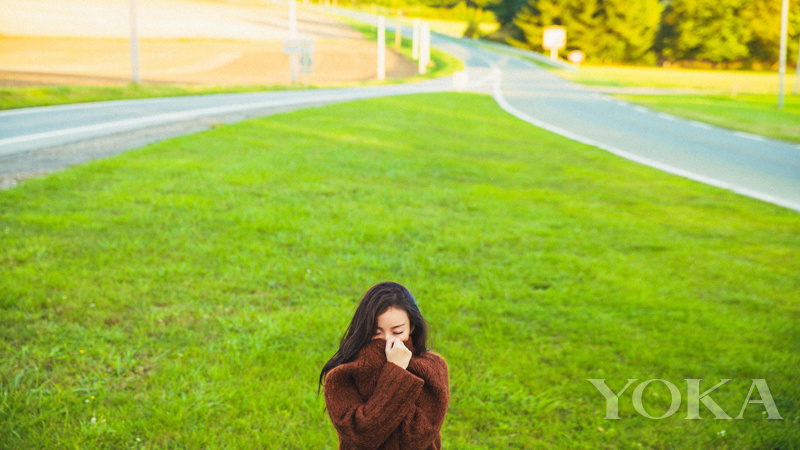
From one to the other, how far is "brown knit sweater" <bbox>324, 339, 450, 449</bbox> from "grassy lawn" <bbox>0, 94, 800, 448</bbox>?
0.68 meters

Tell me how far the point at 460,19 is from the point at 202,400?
107 metres

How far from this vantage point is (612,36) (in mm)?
76312

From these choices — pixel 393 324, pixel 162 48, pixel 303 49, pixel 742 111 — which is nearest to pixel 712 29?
pixel 742 111

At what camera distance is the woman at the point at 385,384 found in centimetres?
177

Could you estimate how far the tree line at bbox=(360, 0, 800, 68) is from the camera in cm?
7261

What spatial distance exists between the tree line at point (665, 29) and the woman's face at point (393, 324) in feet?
268

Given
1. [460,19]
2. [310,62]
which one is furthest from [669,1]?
[310,62]

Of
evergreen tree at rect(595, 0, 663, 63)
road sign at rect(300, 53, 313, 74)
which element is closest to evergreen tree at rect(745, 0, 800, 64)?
evergreen tree at rect(595, 0, 663, 63)

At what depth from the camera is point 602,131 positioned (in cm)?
1595

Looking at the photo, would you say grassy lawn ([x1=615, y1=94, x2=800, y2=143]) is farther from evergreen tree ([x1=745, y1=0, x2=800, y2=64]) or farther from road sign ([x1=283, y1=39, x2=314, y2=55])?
evergreen tree ([x1=745, y1=0, x2=800, y2=64])

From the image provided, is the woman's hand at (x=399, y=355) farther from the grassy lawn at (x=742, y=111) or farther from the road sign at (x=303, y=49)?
the road sign at (x=303, y=49)

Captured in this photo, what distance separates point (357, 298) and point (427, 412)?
2500 mm

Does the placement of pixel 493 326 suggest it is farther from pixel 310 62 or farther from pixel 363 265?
pixel 310 62

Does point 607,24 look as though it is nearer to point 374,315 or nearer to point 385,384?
point 374,315
